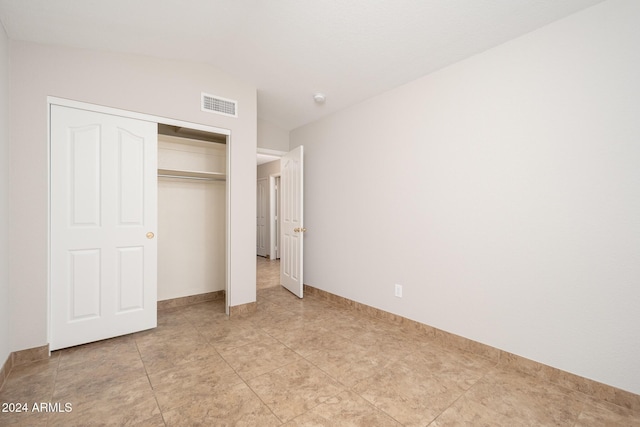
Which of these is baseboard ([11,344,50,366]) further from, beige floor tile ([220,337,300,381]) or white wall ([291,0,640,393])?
white wall ([291,0,640,393])

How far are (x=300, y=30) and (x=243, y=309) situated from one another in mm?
2930

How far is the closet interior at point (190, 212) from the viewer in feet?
11.1

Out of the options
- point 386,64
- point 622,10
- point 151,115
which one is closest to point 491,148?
point 622,10

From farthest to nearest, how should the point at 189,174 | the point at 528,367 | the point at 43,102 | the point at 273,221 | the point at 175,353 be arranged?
the point at 273,221 → the point at 189,174 → the point at 175,353 → the point at 43,102 → the point at 528,367

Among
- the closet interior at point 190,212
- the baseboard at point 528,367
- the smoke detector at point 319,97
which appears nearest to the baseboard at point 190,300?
the closet interior at point 190,212

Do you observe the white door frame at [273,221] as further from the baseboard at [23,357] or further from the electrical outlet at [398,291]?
the baseboard at [23,357]

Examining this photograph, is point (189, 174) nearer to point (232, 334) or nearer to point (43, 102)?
point (43, 102)

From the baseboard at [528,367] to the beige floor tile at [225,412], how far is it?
1.73 metres

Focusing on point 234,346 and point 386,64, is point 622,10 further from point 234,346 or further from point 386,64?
point 234,346

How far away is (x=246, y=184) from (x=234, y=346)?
173 centimetres

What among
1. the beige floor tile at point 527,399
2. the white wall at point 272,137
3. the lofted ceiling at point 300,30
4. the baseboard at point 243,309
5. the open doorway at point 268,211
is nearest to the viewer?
the beige floor tile at point 527,399

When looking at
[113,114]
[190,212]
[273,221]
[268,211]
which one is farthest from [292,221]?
[268,211]

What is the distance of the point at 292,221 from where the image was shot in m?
4.12

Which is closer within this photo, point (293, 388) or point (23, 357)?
point (293, 388)
